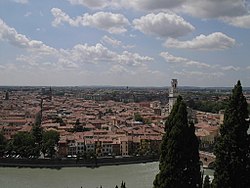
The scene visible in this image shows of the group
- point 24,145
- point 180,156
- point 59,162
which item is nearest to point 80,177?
point 59,162

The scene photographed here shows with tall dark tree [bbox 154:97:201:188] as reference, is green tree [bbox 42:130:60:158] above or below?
below

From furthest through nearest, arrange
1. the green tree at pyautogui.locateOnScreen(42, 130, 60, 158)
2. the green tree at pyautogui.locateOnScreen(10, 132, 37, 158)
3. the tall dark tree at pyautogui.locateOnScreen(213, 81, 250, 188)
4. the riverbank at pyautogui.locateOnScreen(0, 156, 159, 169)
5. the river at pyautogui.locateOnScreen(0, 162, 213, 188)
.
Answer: the green tree at pyautogui.locateOnScreen(42, 130, 60, 158)
the green tree at pyautogui.locateOnScreen(10, 132, 37, 158)
the riverbank at pyautogui.locateOnScreen(0, 156, 159, 169)
the river at pyautogui.locateOnScreen(0, 162, 213, 188)
the tall dark tree at pyautogui.locateOnScreen(213, 81, 250, 188)

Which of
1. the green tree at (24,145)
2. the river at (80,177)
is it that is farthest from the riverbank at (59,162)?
the green tree at (24,145)

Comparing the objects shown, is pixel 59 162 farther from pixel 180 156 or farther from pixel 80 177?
pixel 180 156

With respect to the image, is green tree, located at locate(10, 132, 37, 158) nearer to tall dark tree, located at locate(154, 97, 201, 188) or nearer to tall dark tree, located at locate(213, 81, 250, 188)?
tall dark tree, located at locate(154, 97, 201, 188)

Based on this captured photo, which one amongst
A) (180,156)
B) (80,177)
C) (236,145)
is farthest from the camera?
(80,177)

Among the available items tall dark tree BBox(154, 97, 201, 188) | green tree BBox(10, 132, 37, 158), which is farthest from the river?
tall dark tree BBox(154, 97, 201, 188)
